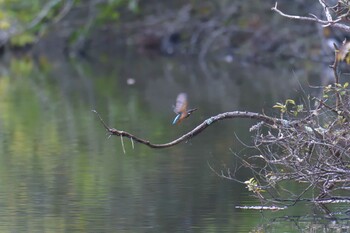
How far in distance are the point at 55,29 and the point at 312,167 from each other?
27.1 meters

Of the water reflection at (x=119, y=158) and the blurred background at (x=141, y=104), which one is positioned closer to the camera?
the water reflection at (x=119, y=158)

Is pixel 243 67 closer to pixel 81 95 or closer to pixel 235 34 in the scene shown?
pixel 235 34

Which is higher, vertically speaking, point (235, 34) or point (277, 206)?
point (235, 34)

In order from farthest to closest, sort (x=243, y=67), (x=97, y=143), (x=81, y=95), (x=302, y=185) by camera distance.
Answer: (x=243, y=67), (x=81, y=95), (x=97, y=143), (x=302, y=185)

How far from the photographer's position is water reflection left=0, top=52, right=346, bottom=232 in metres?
7.11

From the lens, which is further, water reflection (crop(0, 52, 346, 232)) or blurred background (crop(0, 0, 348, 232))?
blurred background (crop(0, 0, 348, 232))

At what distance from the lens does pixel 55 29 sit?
110ft

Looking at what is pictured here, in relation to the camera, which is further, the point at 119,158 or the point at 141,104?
the point at 141,104

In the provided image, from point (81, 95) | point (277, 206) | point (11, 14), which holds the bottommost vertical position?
point (277, 206)

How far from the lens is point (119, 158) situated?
10188mm

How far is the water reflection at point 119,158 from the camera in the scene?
711cm

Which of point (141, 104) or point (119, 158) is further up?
point (141, 104)

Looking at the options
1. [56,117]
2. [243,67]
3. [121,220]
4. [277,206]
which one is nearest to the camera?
[121,220]

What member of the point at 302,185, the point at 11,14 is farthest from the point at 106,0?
the point at 302,185
